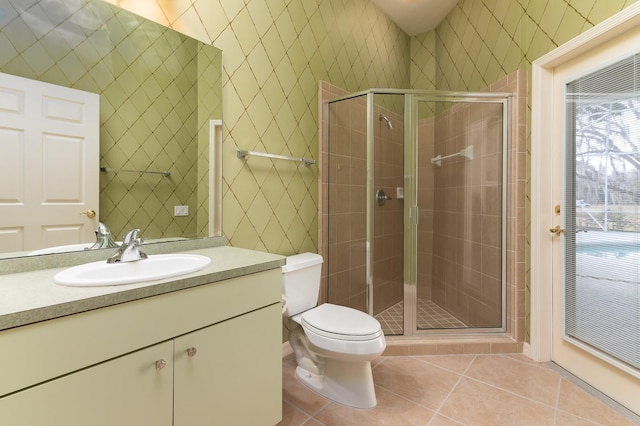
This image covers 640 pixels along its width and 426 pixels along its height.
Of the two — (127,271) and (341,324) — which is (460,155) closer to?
(341,324)

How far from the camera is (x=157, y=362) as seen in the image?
946 mm

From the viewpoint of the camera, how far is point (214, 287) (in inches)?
43.3

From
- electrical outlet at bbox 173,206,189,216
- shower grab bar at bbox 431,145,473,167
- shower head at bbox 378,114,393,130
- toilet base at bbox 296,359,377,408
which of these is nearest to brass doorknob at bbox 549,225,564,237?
shower grab bar at bbox 431,145,473,167

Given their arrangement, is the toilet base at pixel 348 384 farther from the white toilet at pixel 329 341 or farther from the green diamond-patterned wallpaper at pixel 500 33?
the green diamond-patterned wallpaper at pixel 500 33

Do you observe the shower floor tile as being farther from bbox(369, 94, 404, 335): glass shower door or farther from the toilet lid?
the toilet lid

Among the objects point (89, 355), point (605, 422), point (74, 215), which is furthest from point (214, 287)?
point (605, 422)

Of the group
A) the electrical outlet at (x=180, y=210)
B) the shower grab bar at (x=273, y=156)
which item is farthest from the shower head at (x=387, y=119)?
the electrical outlet at (x=180, y=210)

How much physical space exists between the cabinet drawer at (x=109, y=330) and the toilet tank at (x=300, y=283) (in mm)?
596

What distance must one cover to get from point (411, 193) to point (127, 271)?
1.85m

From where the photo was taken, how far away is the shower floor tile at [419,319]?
90.1 inches

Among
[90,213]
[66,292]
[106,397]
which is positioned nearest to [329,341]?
[106,397]

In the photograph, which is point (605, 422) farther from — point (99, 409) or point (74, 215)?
point (74, 215)

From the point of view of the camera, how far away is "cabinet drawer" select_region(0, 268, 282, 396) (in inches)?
28.0

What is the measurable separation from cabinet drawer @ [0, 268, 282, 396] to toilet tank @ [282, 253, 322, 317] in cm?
60
